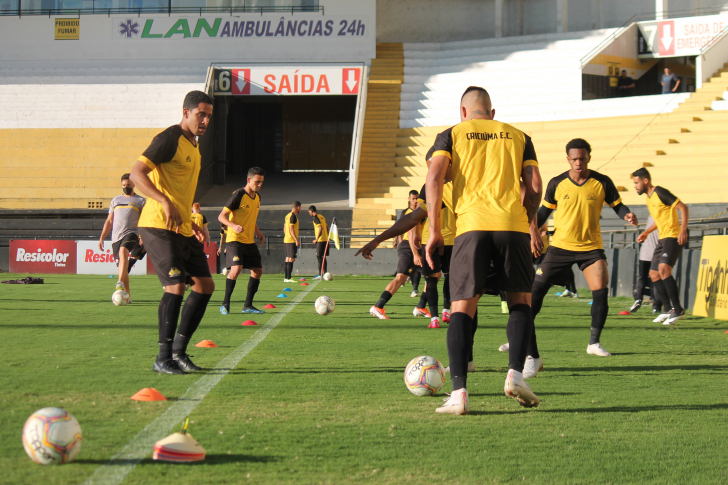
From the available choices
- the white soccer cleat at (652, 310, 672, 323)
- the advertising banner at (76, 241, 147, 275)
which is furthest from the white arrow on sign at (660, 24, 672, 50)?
the white soccer cleat at (652, 310, 672, 323)

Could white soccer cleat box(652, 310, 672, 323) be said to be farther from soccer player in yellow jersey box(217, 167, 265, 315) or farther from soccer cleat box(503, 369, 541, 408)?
soccer cleat box(503, 369, 541, 408)

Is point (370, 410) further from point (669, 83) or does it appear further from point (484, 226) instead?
point (669, 83)

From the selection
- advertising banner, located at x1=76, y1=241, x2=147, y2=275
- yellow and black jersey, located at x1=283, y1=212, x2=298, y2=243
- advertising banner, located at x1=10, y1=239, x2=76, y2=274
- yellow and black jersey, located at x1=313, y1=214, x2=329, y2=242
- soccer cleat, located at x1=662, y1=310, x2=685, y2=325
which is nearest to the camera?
soccer cleat, located at x1=662, y1=310, x2=685, y2=325

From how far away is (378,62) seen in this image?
34.3 metres

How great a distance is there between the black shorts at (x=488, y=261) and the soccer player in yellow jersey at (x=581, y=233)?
2462 mm

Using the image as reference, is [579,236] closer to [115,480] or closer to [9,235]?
[115,480]

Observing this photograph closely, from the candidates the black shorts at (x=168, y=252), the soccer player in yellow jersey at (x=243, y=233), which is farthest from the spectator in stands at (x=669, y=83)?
the black shorts at (x=168, y=252)

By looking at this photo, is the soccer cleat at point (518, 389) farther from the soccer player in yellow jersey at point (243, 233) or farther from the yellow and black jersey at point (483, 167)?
the soccer player in yellow jersey at point (243, 233)

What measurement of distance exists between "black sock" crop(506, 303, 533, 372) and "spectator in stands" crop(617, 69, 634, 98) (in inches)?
1119

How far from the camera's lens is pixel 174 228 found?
532 centimetres

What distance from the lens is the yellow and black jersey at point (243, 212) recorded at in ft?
31.5

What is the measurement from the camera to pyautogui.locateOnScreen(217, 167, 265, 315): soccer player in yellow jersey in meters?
9.55

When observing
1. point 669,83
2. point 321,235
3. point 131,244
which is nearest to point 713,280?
point 131,244

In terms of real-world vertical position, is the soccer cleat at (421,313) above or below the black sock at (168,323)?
below
